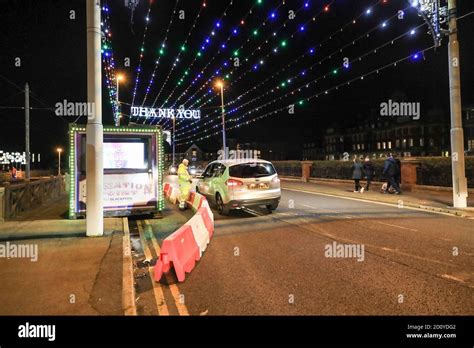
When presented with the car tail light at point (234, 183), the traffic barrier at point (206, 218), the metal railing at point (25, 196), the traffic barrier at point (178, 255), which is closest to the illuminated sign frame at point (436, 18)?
the car tail light at point (234, 183)

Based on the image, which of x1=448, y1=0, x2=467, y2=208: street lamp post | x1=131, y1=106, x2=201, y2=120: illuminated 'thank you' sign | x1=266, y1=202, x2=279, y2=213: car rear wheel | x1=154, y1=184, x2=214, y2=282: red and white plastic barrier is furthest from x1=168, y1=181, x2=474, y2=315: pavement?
x1=131, y1=106, x2=201, y2=120: illuminated 'thank you' sign

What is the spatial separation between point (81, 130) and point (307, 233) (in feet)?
22.4

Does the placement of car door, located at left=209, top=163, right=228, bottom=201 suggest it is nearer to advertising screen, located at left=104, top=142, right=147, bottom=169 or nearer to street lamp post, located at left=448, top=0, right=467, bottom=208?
advertising screen, located at left=104, top=142, right=147, bottom=169

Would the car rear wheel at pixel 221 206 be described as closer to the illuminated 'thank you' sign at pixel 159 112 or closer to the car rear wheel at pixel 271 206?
the car rear wheel at pixel 271 206

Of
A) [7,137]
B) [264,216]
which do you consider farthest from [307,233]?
[7,137]

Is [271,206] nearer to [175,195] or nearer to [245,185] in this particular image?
[245,185]

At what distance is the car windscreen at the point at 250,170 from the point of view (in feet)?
39.2

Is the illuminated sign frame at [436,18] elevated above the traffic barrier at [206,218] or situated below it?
above

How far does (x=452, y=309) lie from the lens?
455cm

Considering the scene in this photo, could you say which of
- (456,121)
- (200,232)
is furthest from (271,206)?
(456,121)

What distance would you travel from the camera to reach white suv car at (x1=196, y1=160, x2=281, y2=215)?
462 inches

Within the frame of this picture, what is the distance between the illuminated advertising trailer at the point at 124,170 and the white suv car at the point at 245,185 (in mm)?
1947

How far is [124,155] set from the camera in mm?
11523
